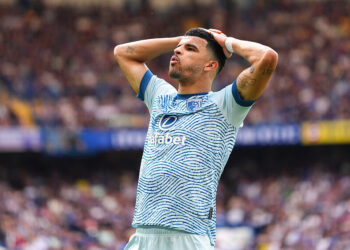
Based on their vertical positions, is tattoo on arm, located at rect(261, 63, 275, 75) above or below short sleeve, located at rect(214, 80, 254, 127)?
above

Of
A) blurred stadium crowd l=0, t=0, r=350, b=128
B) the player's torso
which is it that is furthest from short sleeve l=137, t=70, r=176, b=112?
blurred stadium crowd l=0, t=0, r=350, b=128

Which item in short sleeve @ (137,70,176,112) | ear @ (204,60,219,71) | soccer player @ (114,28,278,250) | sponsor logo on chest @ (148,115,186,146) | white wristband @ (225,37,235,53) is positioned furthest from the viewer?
short sleeve @ (137,70,176,112)

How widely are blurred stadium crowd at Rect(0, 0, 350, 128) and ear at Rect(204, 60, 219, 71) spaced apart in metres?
14.7

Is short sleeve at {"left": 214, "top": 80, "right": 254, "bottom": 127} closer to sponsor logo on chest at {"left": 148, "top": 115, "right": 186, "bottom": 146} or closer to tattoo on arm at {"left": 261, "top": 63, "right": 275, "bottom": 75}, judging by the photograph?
tattoo on arm at {"left": 261, "top": 63, "right": 275, "bottom": 75}

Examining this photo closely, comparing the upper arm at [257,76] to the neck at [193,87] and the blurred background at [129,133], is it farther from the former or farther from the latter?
the blurred background at [129,133]

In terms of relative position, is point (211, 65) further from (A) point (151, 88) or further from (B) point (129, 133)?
(B) point (129, 133)

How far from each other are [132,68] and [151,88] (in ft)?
1.07

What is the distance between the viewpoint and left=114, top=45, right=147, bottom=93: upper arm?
5.29 meters

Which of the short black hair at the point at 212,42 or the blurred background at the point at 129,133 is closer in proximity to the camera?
the short black hair at the point at 212,42

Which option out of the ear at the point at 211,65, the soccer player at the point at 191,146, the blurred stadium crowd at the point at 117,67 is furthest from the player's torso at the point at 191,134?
the blurred stadium crowd at the point at 117,67

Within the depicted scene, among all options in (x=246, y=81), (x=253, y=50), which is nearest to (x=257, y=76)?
(x=246, y=81)

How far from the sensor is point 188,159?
→ 450 centimetres

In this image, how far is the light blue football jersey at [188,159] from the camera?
175 inches

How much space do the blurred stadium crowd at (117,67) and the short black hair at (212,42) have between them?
14.6 metres
